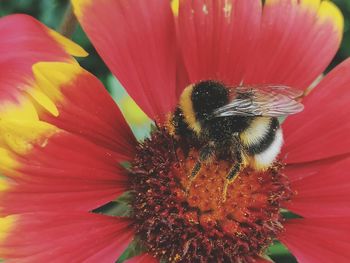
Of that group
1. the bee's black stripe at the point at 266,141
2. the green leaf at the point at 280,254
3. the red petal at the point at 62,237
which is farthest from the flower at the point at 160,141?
the green leaf at the point at 280,254

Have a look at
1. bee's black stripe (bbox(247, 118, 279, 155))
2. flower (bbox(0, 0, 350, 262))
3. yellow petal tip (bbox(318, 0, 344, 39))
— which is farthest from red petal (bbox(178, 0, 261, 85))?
bee's black stripe (bbox(247, 118, 279, 155))

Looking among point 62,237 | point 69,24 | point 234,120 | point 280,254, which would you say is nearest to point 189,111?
point 234,120

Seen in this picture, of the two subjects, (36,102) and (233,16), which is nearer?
(36,102)

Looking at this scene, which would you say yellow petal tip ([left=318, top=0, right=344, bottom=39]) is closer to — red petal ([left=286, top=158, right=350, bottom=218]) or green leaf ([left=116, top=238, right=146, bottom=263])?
red petal ([left=286, top=158, right=350, bottom=218])

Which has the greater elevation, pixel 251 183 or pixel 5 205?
pixel 251 183

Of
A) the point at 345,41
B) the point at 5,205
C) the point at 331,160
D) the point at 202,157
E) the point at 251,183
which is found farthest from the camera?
the point at 345,41

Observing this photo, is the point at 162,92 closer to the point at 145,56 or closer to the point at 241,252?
the point at 145,56

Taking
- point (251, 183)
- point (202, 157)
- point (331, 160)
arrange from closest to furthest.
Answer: point (202, 157) → point (251, 183) → point (331, 160)

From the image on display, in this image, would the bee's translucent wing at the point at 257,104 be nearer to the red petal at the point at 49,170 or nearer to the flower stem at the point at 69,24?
the red petal at the point at 49,170

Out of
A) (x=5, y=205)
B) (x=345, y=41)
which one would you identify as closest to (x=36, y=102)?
(x=5, y=205)
